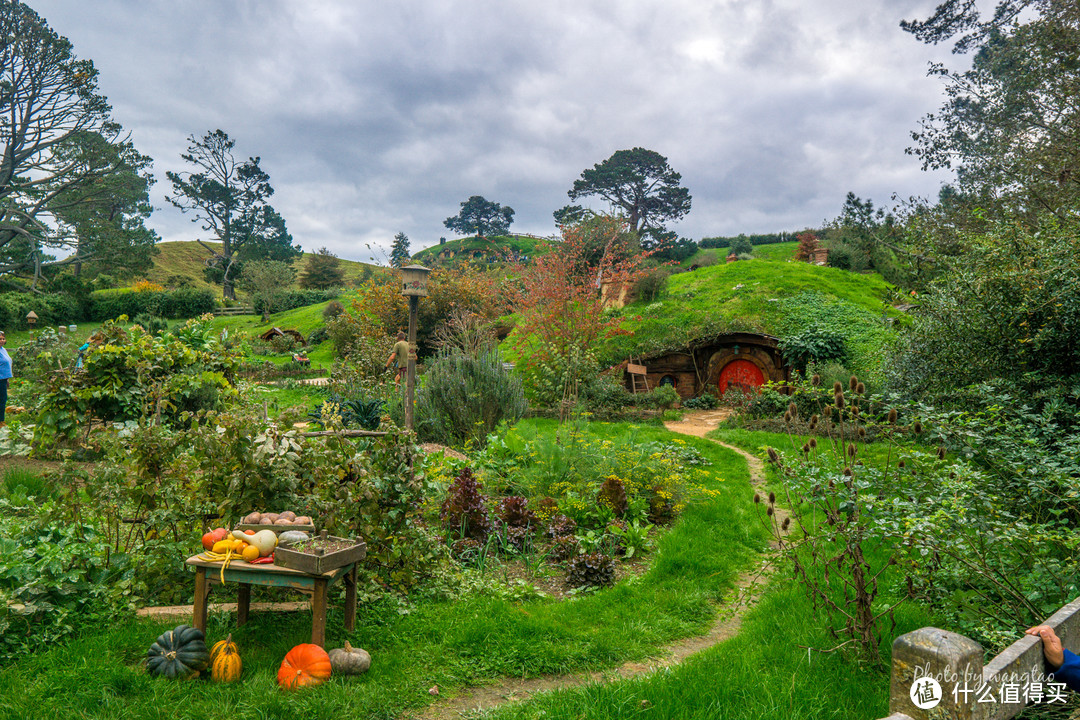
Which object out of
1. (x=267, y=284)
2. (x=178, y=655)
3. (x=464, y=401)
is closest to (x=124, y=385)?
(x=464, y=401)

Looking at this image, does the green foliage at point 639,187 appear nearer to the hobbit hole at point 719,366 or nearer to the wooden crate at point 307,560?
the hobbit hole at point 719,366

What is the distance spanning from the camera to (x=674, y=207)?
39.9m

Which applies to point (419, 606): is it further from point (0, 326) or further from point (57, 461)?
point (0, 326)

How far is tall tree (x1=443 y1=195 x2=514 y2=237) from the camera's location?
2263 inches

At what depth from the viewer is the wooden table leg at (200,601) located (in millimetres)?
3254

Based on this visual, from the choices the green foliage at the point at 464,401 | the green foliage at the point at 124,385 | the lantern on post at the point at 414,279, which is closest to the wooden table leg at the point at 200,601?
the green foliage at the point at 124,385

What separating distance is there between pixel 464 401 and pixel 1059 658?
315 inches

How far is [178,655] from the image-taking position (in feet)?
9.95

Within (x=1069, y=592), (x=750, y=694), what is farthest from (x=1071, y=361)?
(x=750, y=694)

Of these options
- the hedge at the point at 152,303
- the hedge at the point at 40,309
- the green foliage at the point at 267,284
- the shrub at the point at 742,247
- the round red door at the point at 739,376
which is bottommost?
the round red door at the point at 739,376

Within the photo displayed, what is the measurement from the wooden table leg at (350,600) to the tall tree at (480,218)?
55.5 meters

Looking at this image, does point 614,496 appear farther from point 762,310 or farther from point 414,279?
point 762,310

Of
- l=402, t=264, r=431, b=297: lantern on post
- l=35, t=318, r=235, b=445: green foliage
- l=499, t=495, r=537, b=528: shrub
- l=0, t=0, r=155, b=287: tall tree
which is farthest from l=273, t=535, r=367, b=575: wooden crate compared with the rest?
l=0, t=0, r=155, b=287: tall tree

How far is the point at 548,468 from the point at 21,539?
4.42 m
